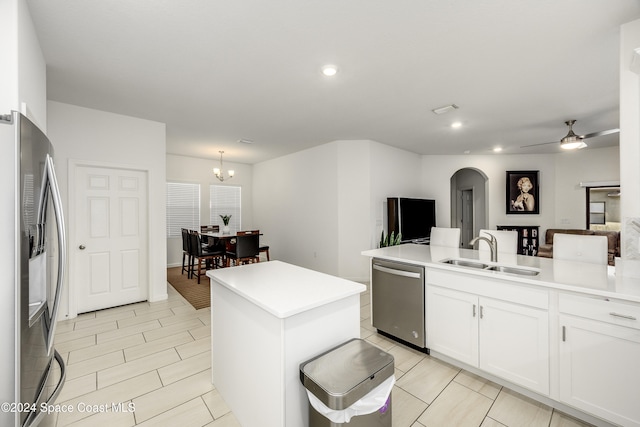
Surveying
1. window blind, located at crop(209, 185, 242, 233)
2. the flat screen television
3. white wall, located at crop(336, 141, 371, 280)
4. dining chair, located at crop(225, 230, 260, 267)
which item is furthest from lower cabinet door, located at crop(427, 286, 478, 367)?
window blind, located at crop(209, 185, 242, 233)

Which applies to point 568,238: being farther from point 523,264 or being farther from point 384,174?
point 384,174

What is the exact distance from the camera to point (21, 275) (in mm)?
1034

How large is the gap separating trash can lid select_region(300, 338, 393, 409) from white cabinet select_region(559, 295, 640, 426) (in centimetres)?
129

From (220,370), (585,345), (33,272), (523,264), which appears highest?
(33,272)

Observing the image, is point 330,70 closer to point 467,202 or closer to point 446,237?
point 446,237

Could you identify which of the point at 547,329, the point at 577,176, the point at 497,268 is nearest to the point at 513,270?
the point at 497,268

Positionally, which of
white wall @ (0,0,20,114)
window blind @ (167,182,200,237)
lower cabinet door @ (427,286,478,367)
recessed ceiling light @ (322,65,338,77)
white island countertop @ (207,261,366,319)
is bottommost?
lower cabinet door @ (427,286,478,367)

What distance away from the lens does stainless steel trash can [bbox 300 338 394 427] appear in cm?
122

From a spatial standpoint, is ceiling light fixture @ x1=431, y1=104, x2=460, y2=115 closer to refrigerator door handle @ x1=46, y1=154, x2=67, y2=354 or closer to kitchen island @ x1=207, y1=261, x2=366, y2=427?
kitchen island @ x1=207, y1=261, x2=366, y2=427

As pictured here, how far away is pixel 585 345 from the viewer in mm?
1683

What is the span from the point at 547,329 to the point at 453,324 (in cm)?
66

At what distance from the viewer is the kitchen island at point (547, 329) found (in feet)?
5.20

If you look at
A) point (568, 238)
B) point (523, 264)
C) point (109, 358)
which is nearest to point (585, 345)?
point (523, 264)

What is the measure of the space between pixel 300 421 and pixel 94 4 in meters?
2.87
